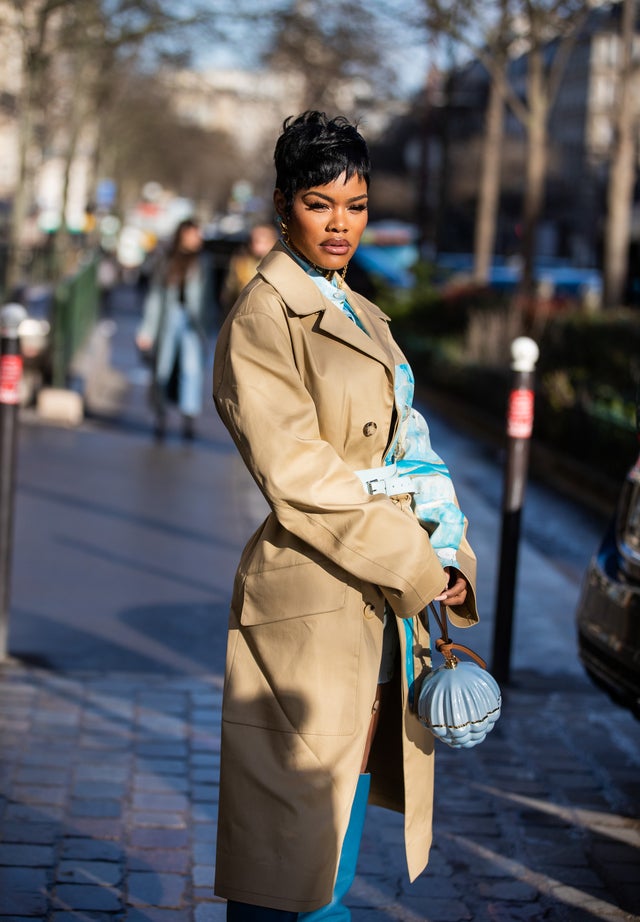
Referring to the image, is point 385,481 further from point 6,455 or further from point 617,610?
point 6,455

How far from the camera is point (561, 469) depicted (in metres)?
12.5

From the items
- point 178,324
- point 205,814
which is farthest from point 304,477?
point 178,324

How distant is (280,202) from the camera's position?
112 inches

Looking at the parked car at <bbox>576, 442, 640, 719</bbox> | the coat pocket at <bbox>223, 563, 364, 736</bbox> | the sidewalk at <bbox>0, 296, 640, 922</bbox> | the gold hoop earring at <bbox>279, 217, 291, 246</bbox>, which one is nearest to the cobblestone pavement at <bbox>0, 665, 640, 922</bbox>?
the sidewalk at <bbox>0, 296, 640, 922</bbox>

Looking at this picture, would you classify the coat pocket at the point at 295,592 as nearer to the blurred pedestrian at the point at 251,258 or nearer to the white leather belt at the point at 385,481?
the white leather belt at the point at 385,481

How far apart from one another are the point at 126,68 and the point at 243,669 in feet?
109

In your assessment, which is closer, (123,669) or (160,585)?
(123,669)

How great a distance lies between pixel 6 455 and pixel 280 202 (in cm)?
340

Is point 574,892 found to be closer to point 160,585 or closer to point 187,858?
point 187,858

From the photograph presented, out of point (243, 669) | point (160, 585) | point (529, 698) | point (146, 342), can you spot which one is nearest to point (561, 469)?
point (146, 342)

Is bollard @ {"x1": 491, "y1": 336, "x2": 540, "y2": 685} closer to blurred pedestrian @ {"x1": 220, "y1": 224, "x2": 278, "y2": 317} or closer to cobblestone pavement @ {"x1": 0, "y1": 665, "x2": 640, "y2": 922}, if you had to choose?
cobblestone pavement @ {"x1": 0, "y1": 665, "x2": 640, "y2": 922}

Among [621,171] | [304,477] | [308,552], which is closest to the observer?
[304,477]

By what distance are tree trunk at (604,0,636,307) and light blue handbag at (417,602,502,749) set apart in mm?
14242

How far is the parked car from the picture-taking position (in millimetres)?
4574
